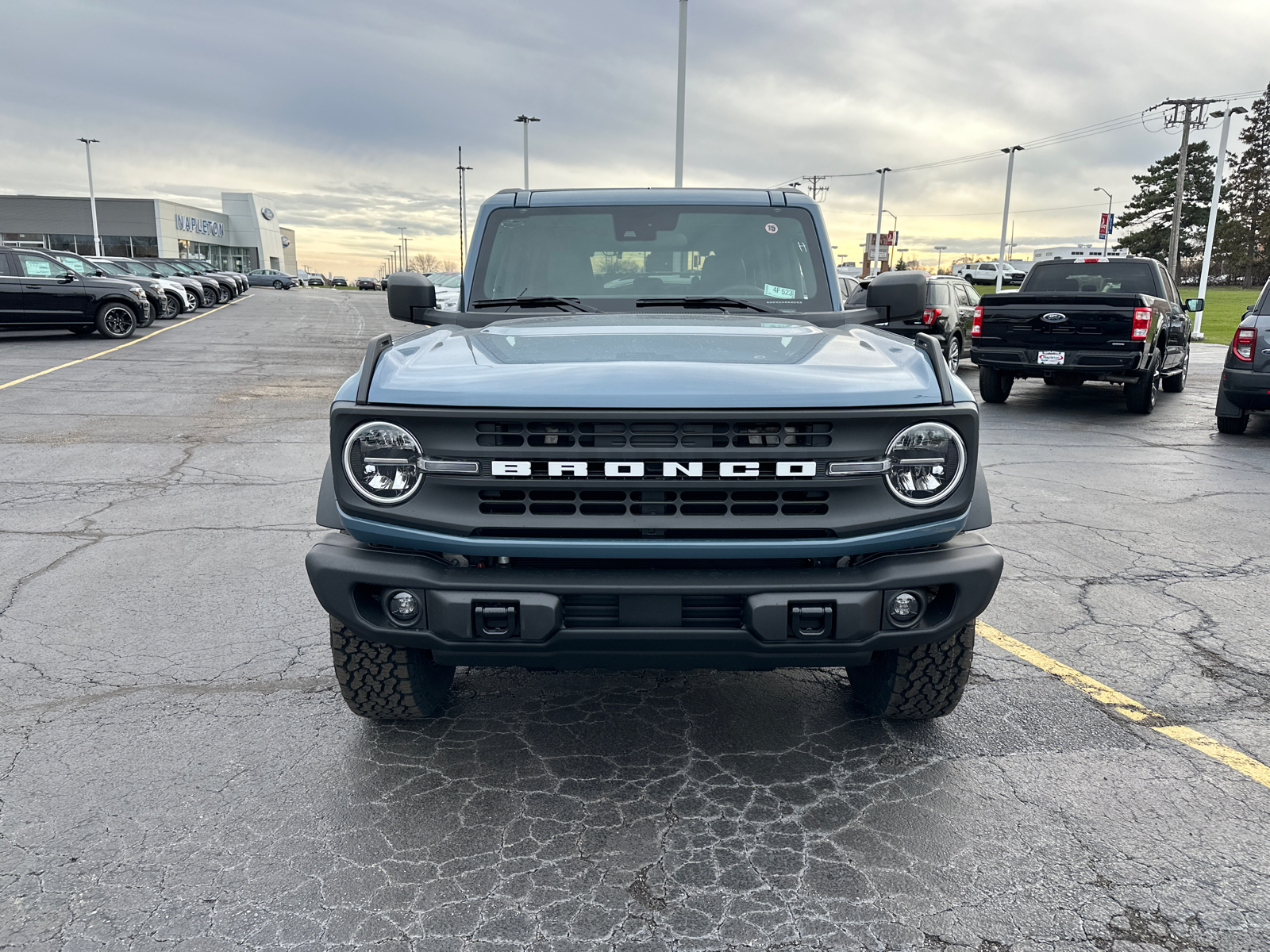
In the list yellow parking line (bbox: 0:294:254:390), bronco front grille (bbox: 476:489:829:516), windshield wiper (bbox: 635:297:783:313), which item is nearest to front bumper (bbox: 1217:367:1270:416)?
windshield wiper (bbox: 635:297:783:313)

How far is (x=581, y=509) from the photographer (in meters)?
2.66

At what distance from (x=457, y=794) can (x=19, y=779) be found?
A: 1.41m

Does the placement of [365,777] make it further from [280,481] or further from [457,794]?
[280,481]

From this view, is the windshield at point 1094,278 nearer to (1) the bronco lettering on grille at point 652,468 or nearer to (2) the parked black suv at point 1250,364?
(2) the parked black suv at point 1250,364

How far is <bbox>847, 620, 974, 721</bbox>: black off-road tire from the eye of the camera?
10.3ft

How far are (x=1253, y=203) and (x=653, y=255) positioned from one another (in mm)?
101671

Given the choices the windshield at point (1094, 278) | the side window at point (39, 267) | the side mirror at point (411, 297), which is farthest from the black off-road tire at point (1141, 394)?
the side window at point (39, 267)

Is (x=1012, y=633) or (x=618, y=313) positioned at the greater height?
(x=618, y=313)

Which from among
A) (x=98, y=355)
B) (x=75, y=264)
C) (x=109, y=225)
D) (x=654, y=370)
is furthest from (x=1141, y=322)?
(x=109, y=225)

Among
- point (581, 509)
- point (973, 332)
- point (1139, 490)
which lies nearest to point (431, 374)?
point (581, 509)

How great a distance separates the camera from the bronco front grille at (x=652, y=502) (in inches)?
105

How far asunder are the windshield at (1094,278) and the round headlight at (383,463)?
12.2m

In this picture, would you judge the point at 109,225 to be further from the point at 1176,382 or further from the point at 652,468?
the point at 652,468

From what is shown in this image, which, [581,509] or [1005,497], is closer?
[581,509]
